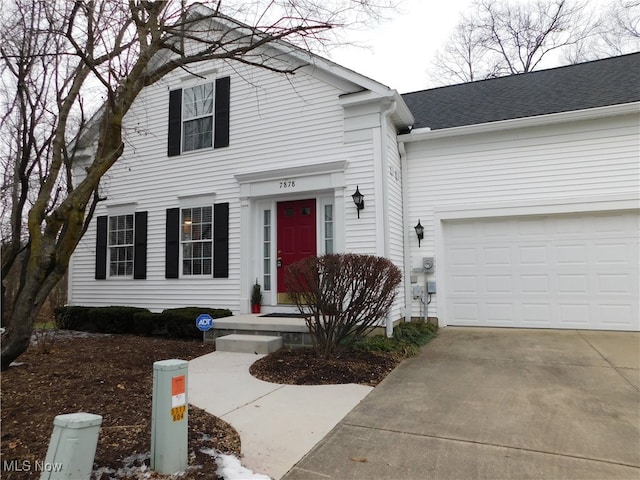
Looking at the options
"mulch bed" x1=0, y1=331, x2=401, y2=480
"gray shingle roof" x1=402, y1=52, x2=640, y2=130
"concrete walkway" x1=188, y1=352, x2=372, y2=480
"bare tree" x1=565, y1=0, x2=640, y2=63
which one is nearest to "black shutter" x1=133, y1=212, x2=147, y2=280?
"mulch bed" x1=0, y1=331, x2=401, y2=480

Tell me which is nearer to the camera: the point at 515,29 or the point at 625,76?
the point at 625,76

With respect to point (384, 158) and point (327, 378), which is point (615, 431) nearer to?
point (327, 378)

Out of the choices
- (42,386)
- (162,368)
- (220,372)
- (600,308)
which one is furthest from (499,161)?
(42,386)

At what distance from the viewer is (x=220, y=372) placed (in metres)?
5.00

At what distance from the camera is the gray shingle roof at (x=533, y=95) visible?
24.1 feet

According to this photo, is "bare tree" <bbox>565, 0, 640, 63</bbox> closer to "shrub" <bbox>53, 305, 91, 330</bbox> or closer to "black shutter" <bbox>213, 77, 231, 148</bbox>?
"black shutter" <bbox>213, 77, 231, 148</bbox>

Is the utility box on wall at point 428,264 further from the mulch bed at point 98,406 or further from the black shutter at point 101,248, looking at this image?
the black shutter at point 101,248

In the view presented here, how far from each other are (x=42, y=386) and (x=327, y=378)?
2.89 metres

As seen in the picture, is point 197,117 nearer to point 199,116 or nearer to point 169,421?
point 199,116

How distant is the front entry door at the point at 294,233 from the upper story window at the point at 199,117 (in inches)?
77.1

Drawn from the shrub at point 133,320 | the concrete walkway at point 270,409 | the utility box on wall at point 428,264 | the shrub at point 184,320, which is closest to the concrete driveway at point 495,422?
the concrete walkway at point 270,409

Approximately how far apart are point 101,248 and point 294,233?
189 inches

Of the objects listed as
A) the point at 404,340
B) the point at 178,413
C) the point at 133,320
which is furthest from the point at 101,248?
the point at 178,413

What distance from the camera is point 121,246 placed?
30.4 ft
